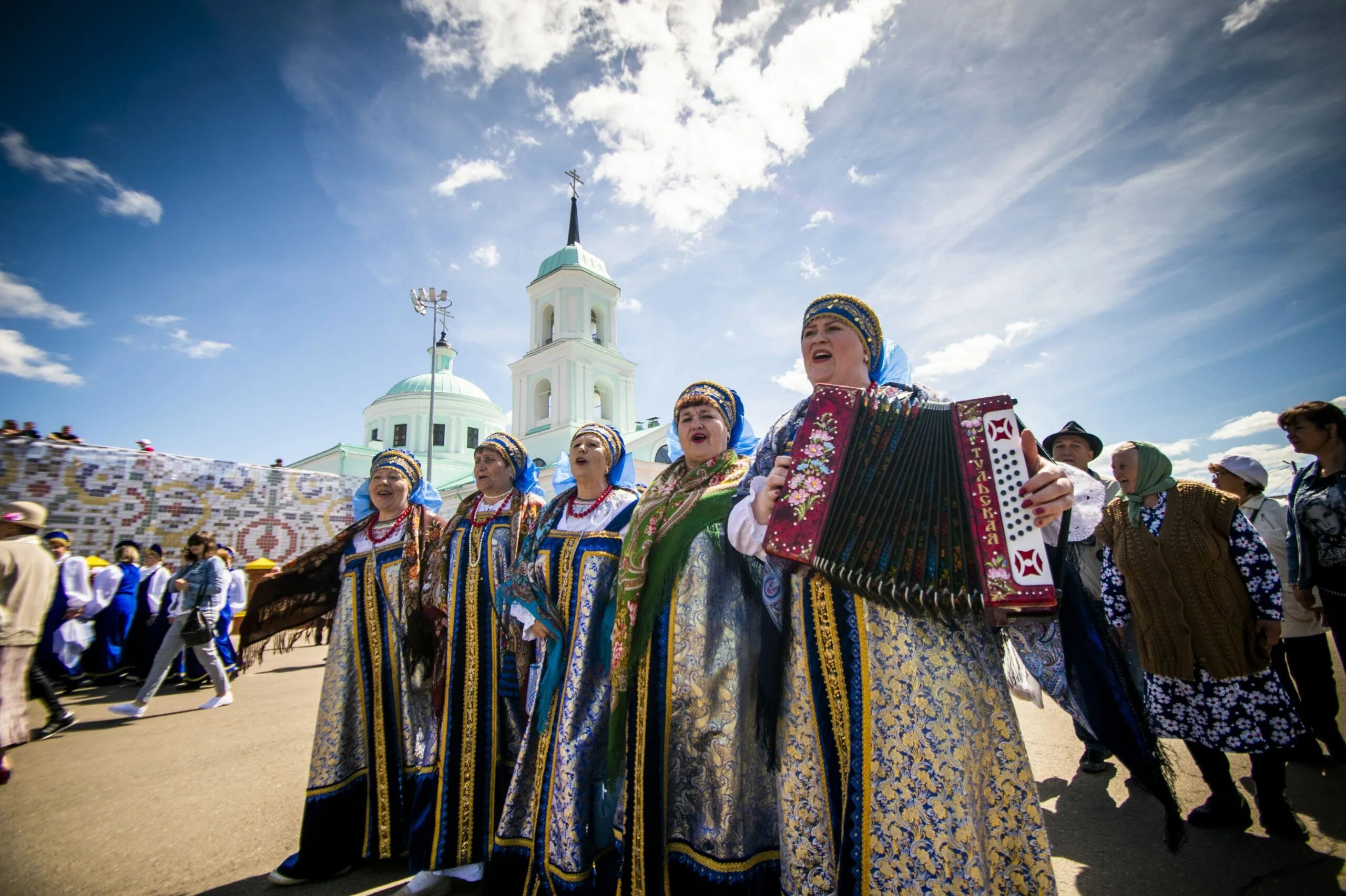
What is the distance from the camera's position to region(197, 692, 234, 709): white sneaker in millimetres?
6410

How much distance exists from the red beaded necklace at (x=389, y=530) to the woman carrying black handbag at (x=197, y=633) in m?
4.64

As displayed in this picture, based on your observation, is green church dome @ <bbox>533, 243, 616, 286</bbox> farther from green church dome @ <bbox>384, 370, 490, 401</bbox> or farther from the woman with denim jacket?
the woman with denim jacket

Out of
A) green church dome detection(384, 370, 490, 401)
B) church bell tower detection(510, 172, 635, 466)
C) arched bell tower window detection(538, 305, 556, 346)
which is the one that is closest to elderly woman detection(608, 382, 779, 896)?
church bell tower detection(510, 172, 635, 466)

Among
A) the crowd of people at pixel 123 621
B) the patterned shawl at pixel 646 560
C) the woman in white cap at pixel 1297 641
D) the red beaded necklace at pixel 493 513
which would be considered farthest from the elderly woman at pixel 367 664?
the woman in white cap at pixel 1297 641

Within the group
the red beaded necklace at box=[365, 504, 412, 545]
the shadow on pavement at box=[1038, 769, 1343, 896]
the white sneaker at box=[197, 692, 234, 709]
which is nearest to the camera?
the shadow on pavement at box=[1038, 769, 1343, 896]

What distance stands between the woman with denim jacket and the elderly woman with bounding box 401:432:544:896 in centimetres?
461

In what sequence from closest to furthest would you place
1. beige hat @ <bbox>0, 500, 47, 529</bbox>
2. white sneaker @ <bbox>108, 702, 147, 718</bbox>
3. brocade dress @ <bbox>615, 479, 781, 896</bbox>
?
1. brocade dress @ <bbox>615, 479, 781, 896</bbox>
2. beige hat @ <bbox>0, 500, 47, 529</bbox>
3. white sneaker @ <bbox>108, 702, 147, 718</bbox>

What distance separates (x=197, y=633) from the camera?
6332 millimetres

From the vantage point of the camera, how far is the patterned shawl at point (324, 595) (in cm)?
322

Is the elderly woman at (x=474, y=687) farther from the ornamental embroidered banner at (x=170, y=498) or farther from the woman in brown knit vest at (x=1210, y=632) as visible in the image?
the ornamental embroidered banner at (x=170, y=498)

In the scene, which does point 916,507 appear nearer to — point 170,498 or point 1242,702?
point 1242,702

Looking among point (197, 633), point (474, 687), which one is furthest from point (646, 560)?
point (197, 633)

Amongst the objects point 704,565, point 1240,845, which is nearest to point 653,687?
point 704,565

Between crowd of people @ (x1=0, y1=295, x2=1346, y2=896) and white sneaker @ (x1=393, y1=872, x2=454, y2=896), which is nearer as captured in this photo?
crowd of people @ (x1=0, y1=295, x2=1346, y2=896)
